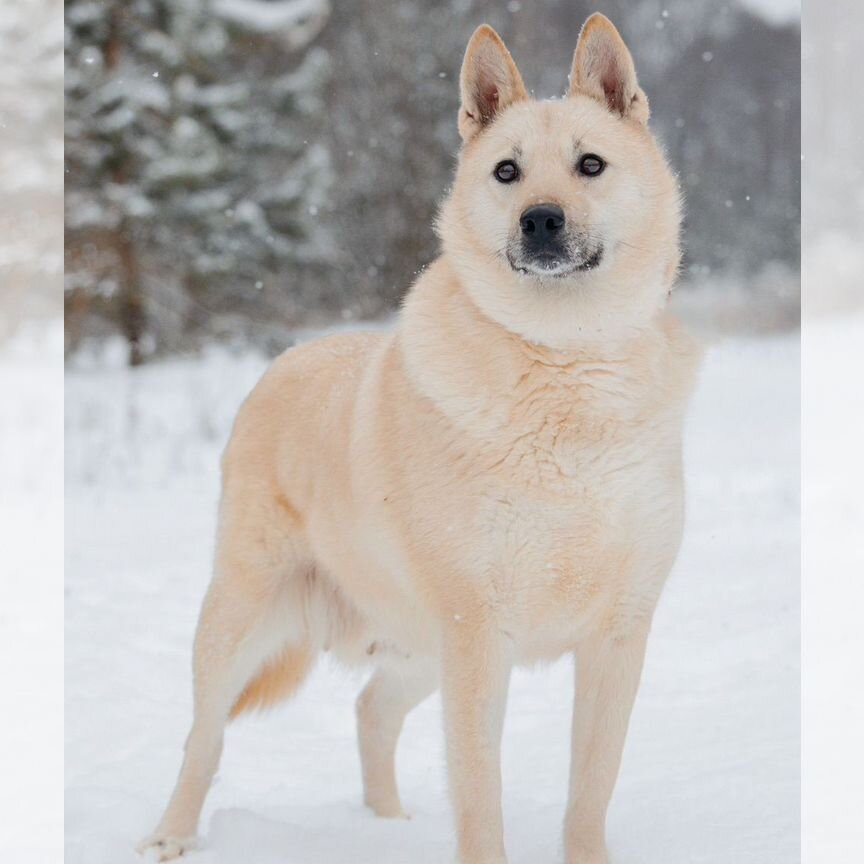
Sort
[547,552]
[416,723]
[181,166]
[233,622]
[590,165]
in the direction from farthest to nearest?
1. [181,166]
2. [416,723]
3. [233,622]
4. [590,165]
5. [547,552]

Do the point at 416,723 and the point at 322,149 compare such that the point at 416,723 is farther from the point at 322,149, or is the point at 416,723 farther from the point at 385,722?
the point at 322,149

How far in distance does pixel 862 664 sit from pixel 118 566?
3.87 m

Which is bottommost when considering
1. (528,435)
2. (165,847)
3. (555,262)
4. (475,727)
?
(165,847)

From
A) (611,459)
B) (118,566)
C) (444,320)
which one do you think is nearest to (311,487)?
(444,320)

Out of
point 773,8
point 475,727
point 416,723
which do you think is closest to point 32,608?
point 416,723

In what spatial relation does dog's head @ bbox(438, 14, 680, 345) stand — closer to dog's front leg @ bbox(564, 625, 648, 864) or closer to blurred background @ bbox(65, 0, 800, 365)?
dog's front leg @ bbox(564, 625, 648, 864)

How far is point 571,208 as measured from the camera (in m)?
2.47

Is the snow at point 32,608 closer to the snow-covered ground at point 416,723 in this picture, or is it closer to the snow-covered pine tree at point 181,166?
the snow-covered ground at point 416,723

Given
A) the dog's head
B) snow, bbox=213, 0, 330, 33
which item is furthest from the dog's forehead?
snow, bbox=213, 0, 330, 33

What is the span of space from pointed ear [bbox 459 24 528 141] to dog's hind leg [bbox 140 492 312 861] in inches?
47.3

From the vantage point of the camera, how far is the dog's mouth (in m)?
2.49

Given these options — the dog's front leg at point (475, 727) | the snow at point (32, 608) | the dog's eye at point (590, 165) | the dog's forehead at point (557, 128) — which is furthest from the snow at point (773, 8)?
the dog's front leg at point (475, 727)

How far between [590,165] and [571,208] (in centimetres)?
17

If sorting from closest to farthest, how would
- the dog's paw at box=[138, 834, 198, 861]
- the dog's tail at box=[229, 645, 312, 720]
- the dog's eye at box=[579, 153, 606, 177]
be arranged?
the dog's eye at box=[579, 153, 606, 177] → the dog's paw at box=[138, 834, 198, 861] → the dog's tail at box=[229, 645, 312, 720]
